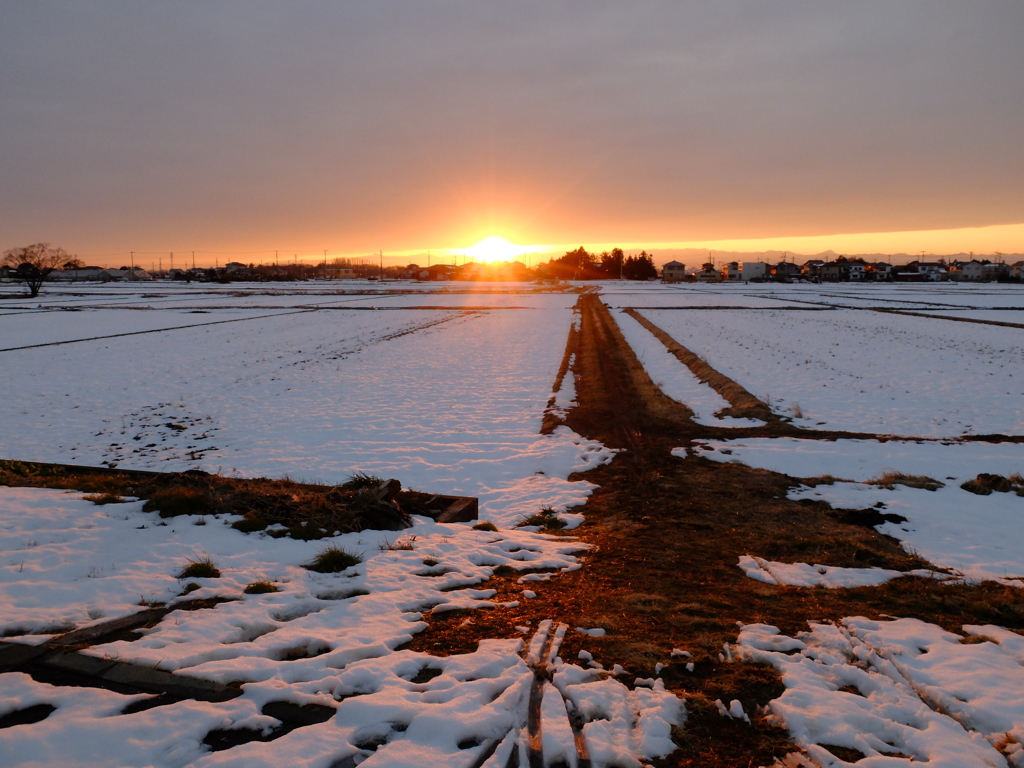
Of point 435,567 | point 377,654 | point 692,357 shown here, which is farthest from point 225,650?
point 692,357

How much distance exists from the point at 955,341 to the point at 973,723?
29.9m

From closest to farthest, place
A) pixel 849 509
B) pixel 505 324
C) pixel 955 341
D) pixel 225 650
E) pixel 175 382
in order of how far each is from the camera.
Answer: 1. pixel 225 650
2. pixel 849 509
3. pixel 175 382
4. pixel 955 341
5. pixel 505 324

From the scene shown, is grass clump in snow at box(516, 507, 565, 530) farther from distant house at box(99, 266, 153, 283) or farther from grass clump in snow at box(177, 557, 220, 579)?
distant house at box(99, 266, 153, 283)

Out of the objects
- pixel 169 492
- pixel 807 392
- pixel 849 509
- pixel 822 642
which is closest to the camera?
pixel 822 642

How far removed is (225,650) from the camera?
4742 mm

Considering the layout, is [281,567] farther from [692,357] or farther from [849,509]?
[692,357]

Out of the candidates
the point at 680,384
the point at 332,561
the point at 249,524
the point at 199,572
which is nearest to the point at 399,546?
the point at 332,561

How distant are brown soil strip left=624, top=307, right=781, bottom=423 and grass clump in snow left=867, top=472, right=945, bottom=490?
416 cm

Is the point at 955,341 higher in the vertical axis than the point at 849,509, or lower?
higher

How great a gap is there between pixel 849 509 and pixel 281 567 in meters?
7.99

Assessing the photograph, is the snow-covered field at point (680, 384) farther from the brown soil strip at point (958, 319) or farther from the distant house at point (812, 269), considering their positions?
the distant house at point (812, 269)

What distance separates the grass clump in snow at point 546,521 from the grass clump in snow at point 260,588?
3750mm

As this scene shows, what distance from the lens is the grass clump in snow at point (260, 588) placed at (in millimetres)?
5836

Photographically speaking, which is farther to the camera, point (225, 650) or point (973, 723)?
point (225, 650)
